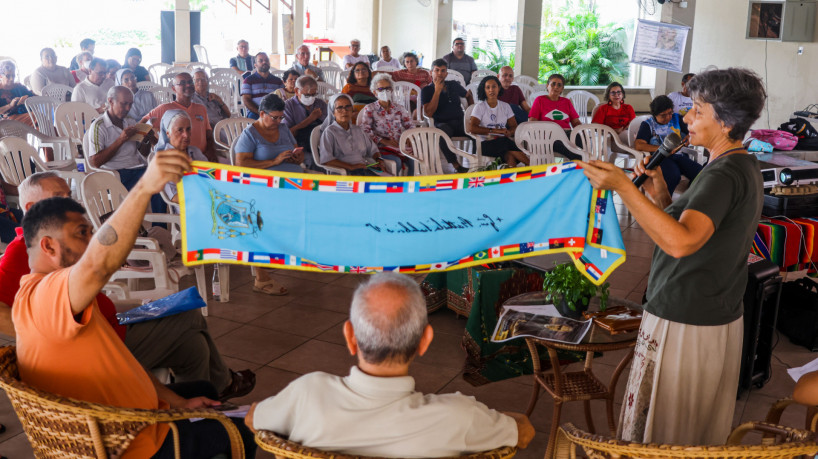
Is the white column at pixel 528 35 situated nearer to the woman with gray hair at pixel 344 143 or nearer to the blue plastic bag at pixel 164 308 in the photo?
the woman with gray hair at pixel 344 143

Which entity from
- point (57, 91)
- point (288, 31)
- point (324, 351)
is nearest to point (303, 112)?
point (57, 91)

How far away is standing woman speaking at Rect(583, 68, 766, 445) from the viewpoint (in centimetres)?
197

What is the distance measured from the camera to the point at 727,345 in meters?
2.18

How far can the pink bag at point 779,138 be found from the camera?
676 cm

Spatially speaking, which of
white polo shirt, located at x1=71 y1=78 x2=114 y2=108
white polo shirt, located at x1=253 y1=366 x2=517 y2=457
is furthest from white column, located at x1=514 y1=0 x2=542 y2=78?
white polo shirt, located at x1=253 y1=366 x2=517 y2=457

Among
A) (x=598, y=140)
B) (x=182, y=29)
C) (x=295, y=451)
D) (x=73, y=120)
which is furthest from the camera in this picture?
(x=182, y=29)

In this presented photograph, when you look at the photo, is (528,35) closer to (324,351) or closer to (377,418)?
(324,351)

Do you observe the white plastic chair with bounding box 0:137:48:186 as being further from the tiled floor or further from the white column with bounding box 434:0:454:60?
the white column with bounding box 434:0:454:60

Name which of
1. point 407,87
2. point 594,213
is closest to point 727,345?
point 594,213

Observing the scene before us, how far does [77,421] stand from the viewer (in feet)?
5.98

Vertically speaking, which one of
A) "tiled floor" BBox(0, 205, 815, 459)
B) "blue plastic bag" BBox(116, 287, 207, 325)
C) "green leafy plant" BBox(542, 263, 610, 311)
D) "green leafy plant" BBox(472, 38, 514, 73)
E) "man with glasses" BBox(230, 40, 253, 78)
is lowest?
"tiled floor" BBox(0, 205, 815, 459)

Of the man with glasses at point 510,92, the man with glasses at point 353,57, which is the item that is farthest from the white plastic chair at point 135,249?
the man with glasses at point 353,57

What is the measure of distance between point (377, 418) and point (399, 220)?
1.03 m

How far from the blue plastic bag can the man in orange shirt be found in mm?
707
